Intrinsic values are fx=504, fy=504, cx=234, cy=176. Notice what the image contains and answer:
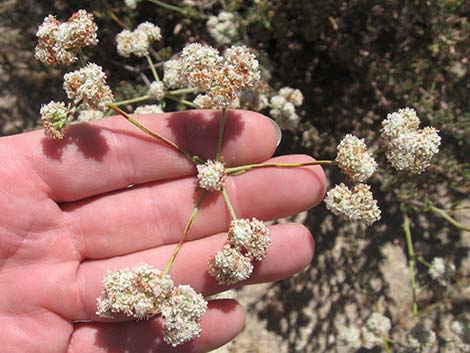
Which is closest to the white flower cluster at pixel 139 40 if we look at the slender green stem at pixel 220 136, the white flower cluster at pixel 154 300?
the slender green stem at pixel 220 136

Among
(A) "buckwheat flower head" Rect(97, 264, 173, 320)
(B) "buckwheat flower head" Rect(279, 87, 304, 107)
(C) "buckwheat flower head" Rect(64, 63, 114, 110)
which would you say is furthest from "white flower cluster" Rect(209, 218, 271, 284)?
(B) "buckwheat flower head" Rect(279, 87, 304, 107)

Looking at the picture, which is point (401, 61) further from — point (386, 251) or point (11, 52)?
point (11, 52)

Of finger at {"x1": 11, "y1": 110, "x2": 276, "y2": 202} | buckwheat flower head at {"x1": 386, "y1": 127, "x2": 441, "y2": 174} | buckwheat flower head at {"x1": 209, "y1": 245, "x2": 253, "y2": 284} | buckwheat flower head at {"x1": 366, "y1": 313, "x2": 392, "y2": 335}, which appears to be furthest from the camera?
buckwheat flower head at {"x1": 366, "y1": 313, "x2": 392, "y2": 335}

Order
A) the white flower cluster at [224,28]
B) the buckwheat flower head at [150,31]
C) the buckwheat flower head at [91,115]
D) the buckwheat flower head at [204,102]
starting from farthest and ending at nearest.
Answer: the white flower cluster at [224,28]
the buckwheat flower head at [150,31]
the buckwheat flower head at [91,115]
the buckwheat flower head at [204,102]

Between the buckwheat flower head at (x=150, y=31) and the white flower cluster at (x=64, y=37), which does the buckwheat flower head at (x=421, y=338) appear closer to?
the buckwheat flower head at (x=150, y=31)

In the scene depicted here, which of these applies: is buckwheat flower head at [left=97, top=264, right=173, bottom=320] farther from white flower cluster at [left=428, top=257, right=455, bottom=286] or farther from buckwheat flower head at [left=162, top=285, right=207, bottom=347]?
white flower cluster at [left=428, top=257, right=455, bottom=286]

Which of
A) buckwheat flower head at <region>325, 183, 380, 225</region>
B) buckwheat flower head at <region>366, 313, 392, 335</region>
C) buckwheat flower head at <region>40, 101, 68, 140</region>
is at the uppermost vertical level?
buckwheat flower head at <region>40, 101, 68, 140</region>

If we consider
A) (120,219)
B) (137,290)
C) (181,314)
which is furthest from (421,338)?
(120,219)
